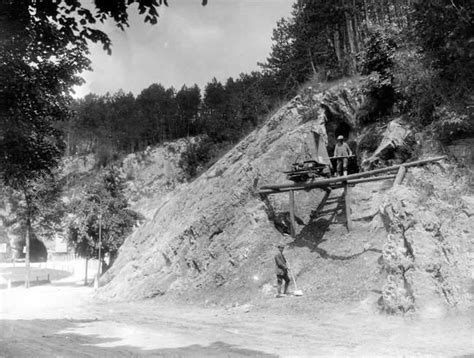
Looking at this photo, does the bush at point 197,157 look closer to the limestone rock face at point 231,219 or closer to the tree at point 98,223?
the tree at point 98,223

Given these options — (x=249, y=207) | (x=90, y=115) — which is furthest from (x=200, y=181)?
(x=90, y=115)

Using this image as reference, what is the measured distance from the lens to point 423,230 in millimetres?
12047

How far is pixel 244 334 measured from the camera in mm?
10391

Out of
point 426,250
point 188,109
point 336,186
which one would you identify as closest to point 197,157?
point 188,109

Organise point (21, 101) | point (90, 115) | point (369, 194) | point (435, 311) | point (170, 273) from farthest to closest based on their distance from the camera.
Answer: point (90, 115)
point (170, 273)
point (369, 194)
point (435, 311)
point (21, 101)

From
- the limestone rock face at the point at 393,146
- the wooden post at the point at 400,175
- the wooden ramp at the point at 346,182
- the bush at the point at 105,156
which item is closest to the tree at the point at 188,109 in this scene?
the bush at the point at 105,156

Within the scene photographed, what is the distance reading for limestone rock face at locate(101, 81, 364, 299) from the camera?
701 inches

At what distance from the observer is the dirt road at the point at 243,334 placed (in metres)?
8.30

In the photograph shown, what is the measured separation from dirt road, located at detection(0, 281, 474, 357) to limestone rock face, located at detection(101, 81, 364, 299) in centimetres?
342

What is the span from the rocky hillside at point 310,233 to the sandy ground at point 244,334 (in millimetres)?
930

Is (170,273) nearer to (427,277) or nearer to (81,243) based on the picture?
(427,277)

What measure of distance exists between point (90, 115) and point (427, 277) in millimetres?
91976

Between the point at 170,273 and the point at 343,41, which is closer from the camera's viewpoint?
the point at 170,273

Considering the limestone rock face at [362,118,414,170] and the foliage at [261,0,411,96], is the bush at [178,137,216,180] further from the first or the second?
the limestone rock face at [362,118,414,170]
